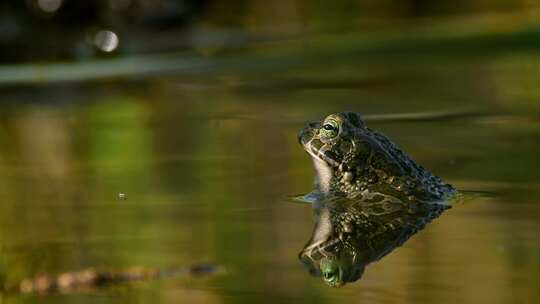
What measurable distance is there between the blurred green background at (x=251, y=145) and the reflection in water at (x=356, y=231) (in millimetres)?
84

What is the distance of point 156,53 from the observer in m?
18.1

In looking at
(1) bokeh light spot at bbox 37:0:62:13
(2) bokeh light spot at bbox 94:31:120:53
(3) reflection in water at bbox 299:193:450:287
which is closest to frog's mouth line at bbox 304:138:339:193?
(3) reflection in water at bbox 299:193:450:287

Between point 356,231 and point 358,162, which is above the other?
point 358,162

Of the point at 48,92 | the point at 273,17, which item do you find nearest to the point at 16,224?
the point at 48,92

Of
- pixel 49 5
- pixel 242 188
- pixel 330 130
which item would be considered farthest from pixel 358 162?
pixel 49 5

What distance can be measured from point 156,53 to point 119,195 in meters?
11.3

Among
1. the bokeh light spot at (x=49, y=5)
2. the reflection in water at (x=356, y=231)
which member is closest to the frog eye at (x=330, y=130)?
the reflection in water at (x=356, y=231)

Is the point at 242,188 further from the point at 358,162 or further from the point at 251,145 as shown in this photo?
the point at 251,145

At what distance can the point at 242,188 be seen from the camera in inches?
274

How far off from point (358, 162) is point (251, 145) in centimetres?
235

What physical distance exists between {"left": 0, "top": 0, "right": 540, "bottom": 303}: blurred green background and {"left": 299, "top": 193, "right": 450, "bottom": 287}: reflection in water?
0.27 feet

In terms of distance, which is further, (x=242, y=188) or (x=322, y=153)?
(x=242, y=188)

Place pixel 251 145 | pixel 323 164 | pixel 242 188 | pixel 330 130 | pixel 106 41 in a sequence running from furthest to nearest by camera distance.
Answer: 1. pixel 106 41
2. pixel 251 145
3. pixel 242 188
4. pixel 323 164
5. pixel 330 130

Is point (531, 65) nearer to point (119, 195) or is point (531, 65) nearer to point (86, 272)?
point (119, 195)
